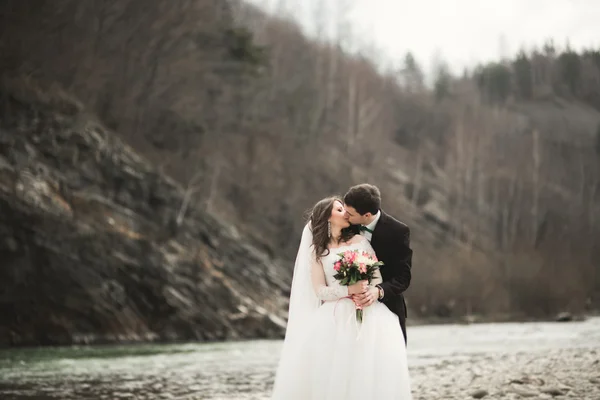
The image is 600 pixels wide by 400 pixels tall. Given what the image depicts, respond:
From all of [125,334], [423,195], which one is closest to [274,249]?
[125,334]

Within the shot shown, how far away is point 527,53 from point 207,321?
60.3m

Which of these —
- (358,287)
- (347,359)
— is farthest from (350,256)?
(347,359)

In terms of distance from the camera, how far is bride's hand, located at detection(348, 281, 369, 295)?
261 inches

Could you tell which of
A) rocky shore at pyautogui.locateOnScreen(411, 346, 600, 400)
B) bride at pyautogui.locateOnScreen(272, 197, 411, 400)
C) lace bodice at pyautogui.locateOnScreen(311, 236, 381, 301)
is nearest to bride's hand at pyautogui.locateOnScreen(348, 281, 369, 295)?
bride at pyautogui.locateOnScreen(272, 197, 411, 400)

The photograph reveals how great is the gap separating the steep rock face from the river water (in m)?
2.81

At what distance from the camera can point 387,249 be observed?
689 cm

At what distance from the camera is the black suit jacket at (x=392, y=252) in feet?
22.4

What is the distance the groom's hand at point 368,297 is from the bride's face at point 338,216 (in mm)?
641

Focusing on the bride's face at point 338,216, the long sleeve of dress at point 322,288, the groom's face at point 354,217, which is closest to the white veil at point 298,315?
the long sleeve of dress at point 322,288

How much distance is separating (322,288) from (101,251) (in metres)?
26.7

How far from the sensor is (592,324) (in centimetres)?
3803

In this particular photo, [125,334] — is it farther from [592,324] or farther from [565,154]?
[565,154]

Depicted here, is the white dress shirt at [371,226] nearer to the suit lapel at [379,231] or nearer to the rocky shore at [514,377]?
the suit lapel at [379,231]

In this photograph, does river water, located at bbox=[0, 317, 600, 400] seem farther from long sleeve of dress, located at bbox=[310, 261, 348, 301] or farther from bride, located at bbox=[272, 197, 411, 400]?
long sleeve of dress, located at bbox=[310, 261, 348, 301]
